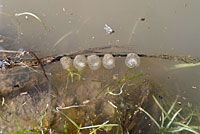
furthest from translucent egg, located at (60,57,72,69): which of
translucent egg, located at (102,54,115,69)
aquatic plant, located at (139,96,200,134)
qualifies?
aquatic plant, located at (139,96,200,134)

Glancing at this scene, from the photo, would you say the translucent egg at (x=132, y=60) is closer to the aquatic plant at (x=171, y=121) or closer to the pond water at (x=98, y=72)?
the pond water at (x=98, y=72)

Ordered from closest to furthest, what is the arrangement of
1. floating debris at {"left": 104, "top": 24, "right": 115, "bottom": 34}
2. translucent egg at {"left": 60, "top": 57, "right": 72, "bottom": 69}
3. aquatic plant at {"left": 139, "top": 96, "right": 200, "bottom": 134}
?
aquatic plant at {"left": 139, "top": 96, "right": 200, "bottom": 134}
translucent egg at {"left": 60, "top": 57, "right": 72, "bottom": 69}
floating debris at {"left": 104, "top": 24, "right": 115, "bottom": 34}

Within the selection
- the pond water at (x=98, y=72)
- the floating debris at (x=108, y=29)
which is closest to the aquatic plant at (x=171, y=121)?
the pond water at (x=98, y=72)

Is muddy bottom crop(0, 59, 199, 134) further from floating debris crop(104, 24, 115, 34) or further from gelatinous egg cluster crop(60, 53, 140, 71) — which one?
floating debris crop(104, 24, 115, 34)

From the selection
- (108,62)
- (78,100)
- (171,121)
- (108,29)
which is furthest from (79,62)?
(171,121)

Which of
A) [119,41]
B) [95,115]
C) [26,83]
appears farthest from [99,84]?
[26,83]
